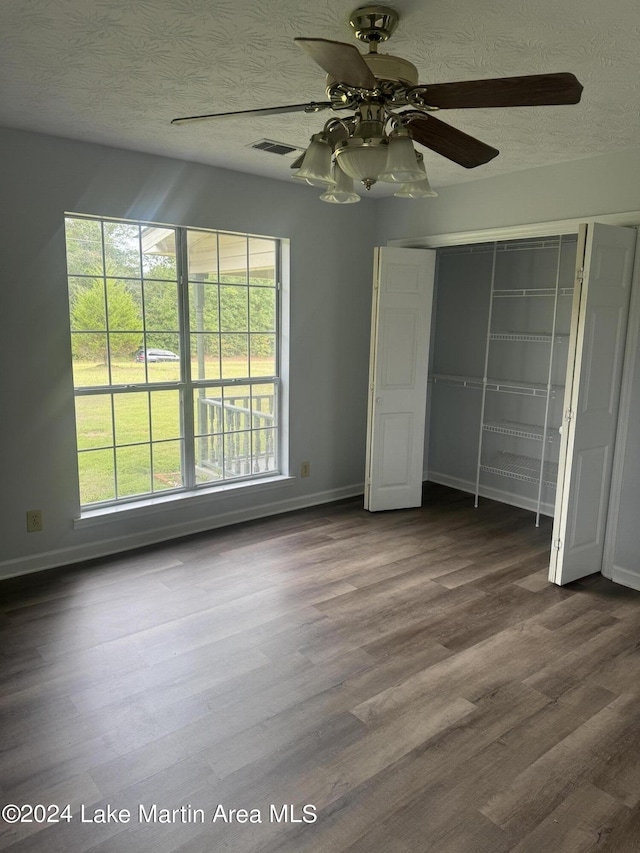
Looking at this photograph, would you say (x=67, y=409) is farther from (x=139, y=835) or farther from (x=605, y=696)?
(x=605, y=696)

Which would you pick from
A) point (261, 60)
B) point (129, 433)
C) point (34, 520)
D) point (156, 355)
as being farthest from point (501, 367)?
point (34, 520)

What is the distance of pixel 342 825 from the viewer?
1823 mm

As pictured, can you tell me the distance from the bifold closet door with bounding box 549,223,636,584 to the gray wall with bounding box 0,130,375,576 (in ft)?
6.69

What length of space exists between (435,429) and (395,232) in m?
1.92

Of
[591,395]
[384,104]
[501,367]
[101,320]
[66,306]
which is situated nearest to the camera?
[384,104]

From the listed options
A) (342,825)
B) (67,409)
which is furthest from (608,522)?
(67,409)

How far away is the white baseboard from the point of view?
11.5 feet

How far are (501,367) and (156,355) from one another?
2.89m

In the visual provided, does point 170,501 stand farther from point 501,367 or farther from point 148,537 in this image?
point 501,367

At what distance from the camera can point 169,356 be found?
3992 millimetres

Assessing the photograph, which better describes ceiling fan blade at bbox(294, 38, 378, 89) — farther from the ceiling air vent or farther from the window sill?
the window sill

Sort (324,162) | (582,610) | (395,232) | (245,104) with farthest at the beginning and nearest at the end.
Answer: (395,232) < (582,610) < (245,104) < (324,162)

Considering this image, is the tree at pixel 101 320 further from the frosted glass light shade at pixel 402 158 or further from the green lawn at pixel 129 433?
the frosted glass light shade at pixel 402 158

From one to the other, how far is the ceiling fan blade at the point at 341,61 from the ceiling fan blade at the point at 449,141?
33cm
